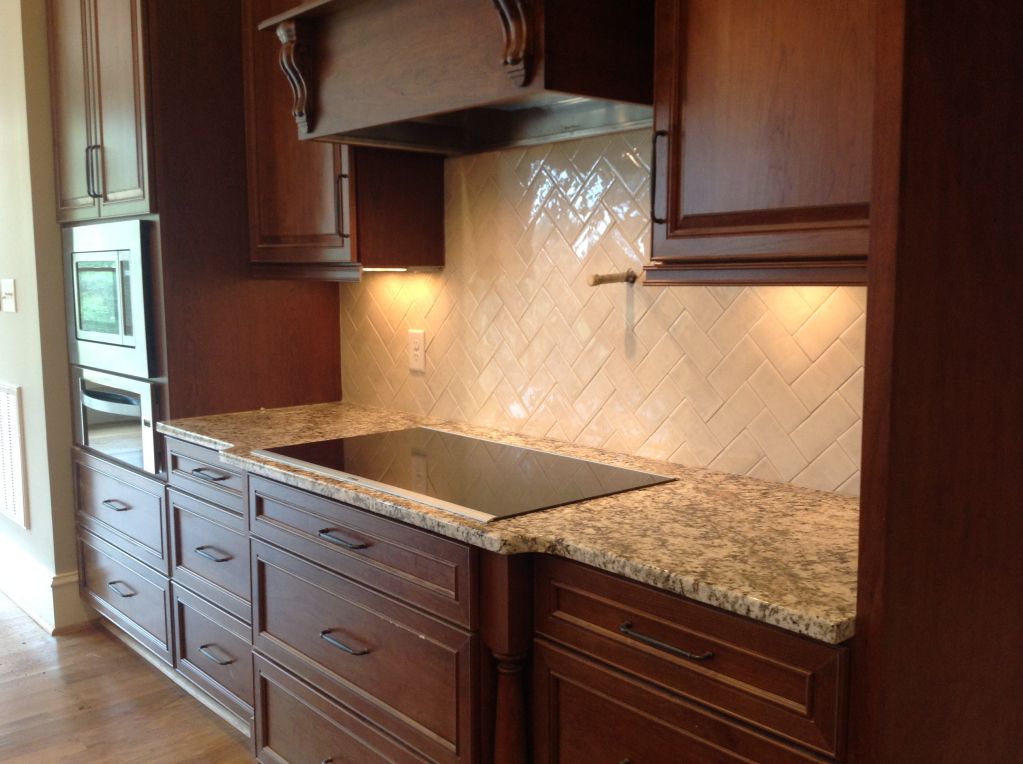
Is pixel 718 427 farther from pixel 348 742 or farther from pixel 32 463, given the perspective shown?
pixel 32 463

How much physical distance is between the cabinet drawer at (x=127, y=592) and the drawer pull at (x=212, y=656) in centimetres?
22

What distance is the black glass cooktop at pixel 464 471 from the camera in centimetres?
185

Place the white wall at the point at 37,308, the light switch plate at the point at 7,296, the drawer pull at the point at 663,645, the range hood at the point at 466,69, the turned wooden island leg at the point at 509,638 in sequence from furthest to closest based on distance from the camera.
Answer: the light switch plate at the point at 7,296 < the white wall at the point at 37,308 < the range hood at the point at 466,69 < the turned wooden island leg at the point at 509,638 < the drawer pull at the point at 663,645

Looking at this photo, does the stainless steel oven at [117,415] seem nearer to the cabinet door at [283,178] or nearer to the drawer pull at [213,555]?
the drawer pull at [213,555]

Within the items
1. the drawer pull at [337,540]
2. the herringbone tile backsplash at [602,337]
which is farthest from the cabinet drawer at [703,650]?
the herringbone tile backsplash at [602,337]

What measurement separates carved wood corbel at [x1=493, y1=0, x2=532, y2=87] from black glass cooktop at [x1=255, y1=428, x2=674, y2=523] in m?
0.79

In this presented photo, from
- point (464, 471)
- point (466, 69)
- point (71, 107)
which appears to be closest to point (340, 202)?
point (466, 69)

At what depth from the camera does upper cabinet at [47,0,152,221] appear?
2797 mm

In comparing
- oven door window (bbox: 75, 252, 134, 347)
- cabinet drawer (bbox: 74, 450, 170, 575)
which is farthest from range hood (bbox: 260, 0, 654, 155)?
cabinet drawer (bbox: 74, 450, 170, 575)

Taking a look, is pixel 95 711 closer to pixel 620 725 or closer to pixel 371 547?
pixel 371 547

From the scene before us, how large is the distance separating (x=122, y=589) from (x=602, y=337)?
1.92 meters

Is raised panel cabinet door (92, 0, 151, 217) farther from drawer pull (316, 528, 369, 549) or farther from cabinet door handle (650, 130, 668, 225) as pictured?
cabinet door handle (650, 130, 668, 225)

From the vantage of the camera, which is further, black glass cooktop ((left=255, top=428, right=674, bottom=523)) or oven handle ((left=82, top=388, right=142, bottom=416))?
oven handle ((left=82, top=388, right=142, bottom=416))

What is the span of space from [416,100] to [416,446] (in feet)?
2.84
